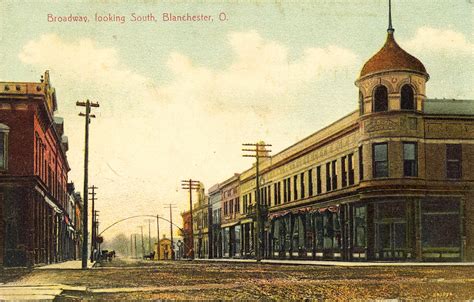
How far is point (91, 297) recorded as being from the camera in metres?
15.3

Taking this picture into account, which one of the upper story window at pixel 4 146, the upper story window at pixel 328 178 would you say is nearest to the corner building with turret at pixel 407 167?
the upper story window at pixel 328 178

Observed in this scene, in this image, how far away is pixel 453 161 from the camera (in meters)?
36.9

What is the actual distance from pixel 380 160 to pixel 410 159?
1.52 meters

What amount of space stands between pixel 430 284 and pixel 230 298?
246 inches

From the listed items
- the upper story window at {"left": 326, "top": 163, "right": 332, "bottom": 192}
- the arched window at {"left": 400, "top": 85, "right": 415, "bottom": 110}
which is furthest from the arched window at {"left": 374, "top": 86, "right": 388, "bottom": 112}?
the upper story window at {"left": 326, "top": 163, "right": 332, "bottom": 192}

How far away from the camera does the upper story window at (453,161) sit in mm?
36812

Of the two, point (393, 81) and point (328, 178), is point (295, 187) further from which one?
point (393, 81)

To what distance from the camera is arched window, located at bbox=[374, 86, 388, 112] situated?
122 ft

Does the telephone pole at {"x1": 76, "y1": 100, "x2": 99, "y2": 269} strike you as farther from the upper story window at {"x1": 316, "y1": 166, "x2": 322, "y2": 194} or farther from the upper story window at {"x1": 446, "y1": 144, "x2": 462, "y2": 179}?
the upper story window at {"x1": 446, "y1": 144, "x2": 462, "y2": 179}

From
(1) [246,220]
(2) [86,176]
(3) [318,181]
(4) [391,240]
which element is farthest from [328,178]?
(1) [246,220]

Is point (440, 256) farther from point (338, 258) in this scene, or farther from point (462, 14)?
point (462, 14)

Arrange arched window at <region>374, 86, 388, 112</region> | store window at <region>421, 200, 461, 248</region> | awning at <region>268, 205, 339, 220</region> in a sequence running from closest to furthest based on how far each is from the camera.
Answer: store window at <region>421, 200, 461, 248</region>, arched window at <region>374, 86, 388, 112</region>, awning at <region>268, 205, 339, 220</region>

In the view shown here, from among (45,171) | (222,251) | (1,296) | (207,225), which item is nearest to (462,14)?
(1,296)

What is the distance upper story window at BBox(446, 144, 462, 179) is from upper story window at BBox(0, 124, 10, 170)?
72.2ft
